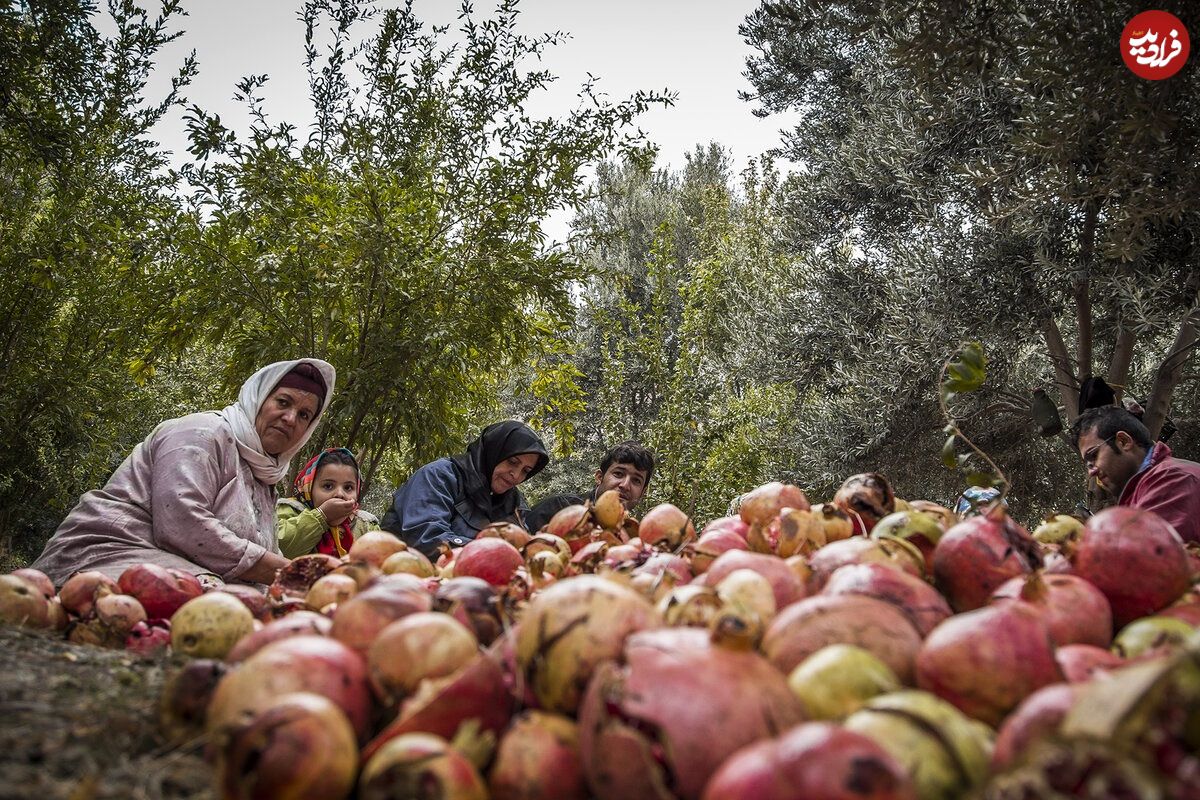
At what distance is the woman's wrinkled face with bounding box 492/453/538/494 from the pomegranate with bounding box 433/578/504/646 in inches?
154

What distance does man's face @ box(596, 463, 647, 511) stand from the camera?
19.5 feet

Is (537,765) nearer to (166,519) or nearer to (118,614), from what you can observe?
(118,614)

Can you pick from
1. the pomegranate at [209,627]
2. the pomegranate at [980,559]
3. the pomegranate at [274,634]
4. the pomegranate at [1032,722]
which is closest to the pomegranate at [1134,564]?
the pomegranate at [980,559]

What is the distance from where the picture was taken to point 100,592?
7.13ft

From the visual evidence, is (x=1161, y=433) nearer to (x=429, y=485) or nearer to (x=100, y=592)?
(x=429, y=485)

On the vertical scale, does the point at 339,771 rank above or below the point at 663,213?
below

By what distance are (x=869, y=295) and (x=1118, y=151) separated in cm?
593

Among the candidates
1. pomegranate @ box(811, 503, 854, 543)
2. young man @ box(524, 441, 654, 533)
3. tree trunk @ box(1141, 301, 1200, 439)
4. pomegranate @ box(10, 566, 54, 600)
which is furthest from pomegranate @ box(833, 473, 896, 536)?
tree trunk @ box(1141, 301, 1200, 439)

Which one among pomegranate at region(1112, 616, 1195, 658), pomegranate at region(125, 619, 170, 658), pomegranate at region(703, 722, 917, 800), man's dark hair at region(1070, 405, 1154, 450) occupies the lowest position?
pomegranate at region(125, 619, 170, 658)

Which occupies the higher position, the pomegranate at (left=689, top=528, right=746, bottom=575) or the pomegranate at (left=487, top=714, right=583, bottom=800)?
the pomegranate at (left=689, top=528, right=746, bottom=575)

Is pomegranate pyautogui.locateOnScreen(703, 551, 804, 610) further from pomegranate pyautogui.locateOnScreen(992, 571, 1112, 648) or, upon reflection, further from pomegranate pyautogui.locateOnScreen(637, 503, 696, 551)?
pomegranate pyautogui.locateOnScreen(637, 503, 696, 551)

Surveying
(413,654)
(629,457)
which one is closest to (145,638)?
(413,654)

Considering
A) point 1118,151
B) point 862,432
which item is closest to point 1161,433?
point 862,432

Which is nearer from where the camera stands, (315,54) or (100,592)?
(100,592)
